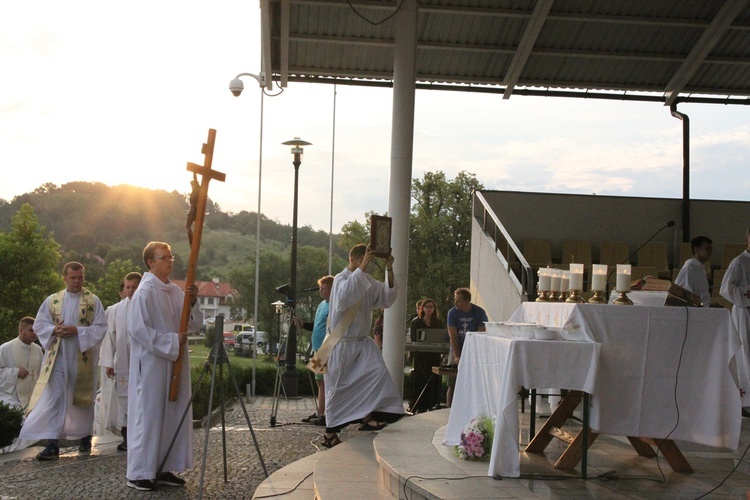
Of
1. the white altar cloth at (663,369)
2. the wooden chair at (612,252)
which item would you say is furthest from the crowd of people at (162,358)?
the wooden chair at (612,252)

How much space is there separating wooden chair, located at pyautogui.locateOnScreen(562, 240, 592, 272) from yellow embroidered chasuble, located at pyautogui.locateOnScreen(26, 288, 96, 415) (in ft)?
29.2

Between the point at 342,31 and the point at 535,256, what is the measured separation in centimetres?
531

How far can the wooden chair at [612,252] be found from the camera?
15.6 meters

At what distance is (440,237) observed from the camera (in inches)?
1470

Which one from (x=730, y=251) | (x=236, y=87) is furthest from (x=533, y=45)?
(x=236, y=87)

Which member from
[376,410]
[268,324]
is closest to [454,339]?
[376,410]

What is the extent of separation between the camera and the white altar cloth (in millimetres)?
5477

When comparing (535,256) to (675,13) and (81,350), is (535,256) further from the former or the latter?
(81,350)

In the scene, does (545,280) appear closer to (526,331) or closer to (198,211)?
(526,331)

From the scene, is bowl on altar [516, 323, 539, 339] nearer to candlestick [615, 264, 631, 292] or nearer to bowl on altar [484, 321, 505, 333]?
bowl on altar [484, 321, 505, 333]

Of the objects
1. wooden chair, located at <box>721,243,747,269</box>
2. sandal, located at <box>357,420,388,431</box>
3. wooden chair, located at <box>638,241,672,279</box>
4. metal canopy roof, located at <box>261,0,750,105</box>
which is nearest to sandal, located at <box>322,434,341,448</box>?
sandal, located at <box>357,420,388,431</box>

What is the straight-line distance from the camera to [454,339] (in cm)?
1045

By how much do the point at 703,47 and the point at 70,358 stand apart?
1033 centimetres

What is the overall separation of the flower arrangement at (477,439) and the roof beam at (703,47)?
933 centimetres
